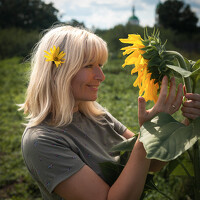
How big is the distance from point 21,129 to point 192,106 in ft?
9.90

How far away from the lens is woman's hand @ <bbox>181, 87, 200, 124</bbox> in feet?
2.63

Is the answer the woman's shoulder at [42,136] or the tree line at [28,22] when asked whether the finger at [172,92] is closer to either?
the woman's shoulder at [42,136]

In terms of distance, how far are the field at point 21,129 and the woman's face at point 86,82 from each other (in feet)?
1.47

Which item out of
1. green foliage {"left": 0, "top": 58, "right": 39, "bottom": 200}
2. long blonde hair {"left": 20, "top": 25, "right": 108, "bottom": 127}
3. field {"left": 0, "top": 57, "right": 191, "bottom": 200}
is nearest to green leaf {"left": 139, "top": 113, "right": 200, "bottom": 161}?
long blonde hair {"left": 20, "top": 25, "right": 108, "bottom": 127}

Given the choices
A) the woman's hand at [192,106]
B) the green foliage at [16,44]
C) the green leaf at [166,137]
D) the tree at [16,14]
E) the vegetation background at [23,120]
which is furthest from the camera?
the tree at [16,14]

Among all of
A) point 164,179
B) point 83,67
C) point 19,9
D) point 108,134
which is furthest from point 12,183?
point 19,9

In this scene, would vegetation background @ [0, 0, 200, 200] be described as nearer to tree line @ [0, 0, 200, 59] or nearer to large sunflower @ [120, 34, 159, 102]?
large sunflower @ [120, 34, 159, 102]

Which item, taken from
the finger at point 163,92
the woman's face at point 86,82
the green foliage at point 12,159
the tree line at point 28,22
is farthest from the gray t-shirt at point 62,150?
the tree line at point 28,22

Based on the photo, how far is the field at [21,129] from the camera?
2125 millimetres

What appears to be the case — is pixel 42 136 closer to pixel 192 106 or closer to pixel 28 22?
pixel 192 106

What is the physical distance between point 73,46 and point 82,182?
52 centimetres

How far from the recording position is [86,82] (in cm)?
112

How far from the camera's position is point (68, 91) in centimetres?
113

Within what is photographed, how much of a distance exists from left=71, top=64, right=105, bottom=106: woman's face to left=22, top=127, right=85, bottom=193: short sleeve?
0.24 metres
